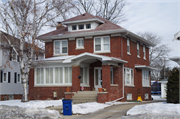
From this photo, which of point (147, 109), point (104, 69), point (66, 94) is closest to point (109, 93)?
point (104, 69)

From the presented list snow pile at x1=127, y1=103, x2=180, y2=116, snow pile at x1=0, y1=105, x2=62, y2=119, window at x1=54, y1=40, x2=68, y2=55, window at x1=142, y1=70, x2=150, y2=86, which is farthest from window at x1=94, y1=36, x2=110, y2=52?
snow pile at x1=0, y1=105, x2=62, y2=119

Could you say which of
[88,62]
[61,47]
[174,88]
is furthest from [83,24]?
[174,88]

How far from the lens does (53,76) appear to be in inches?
976

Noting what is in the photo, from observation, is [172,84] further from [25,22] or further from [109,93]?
[25,22]

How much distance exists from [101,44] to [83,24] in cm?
329

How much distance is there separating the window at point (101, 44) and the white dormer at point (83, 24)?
5.77 feet

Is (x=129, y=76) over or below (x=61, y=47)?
below

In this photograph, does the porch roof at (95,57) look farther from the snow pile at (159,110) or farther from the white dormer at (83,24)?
the snow pile at (159,110)

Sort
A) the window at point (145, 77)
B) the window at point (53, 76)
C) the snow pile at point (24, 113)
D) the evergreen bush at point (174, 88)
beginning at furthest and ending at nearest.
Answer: the window at point (145, 77) < the window at point (53, 76) < the evergreen bush at point (174, 88) < the snow pile at point (24, 113)

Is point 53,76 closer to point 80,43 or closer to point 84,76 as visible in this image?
point 84,76

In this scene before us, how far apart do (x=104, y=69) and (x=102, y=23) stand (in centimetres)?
707

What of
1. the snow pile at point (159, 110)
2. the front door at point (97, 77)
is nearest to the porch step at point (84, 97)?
the front door at point (97, 77)

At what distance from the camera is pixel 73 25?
2725 cm

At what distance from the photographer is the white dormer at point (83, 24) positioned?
26281mm
